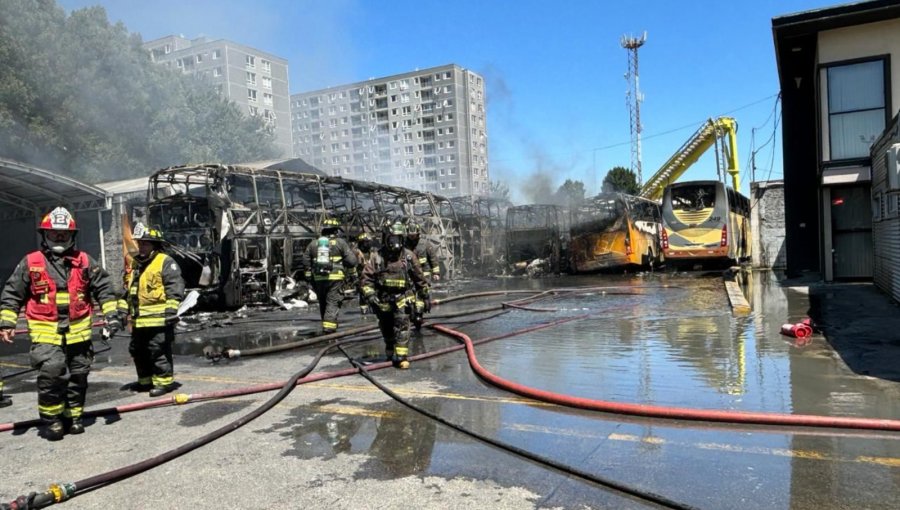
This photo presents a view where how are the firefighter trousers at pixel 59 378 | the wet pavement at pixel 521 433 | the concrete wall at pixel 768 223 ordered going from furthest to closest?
the concrete wall at pixel 768 223, the firefighter trousers at pixel 59 378, the wet pavement at pixel 521 433

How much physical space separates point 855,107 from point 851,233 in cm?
269

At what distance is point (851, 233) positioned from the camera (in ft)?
43.5

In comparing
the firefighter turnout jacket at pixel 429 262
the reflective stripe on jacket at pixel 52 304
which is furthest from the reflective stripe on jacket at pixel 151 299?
the firefighter turnout jacket at pixel 429 262

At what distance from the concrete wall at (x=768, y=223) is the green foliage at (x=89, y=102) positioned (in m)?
32.0

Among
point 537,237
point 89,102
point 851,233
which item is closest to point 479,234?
point 537,237

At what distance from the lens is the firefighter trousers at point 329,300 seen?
362 inches

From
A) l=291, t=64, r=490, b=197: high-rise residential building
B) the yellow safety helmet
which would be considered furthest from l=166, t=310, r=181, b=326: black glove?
l=291, t=64, r=490, b=197: high-rise residential building

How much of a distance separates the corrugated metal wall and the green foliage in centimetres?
3492

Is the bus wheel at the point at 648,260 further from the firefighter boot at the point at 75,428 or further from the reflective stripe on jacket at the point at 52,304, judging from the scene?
the firefighter boot at the point at 75,428

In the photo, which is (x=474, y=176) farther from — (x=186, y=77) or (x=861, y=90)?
(x=861, y=90)

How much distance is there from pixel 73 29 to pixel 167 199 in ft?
83.9

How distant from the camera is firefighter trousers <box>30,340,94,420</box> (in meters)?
4.76

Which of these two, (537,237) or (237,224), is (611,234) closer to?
(537,237)

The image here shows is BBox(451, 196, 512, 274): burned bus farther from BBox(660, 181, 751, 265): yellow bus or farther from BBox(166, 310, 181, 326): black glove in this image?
BBox(166, 310, 181, 326): black glove
